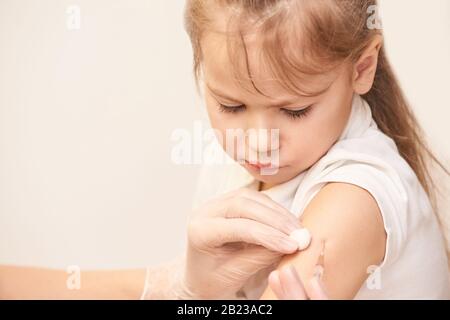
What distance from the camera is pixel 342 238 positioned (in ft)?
3.20

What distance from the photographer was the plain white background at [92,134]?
1.39 metres

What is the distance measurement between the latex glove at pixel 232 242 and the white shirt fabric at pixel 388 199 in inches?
2.9

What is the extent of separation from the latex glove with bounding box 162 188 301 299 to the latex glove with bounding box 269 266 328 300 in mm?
78

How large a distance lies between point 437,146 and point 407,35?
0.22 meters

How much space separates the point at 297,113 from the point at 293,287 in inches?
11.2

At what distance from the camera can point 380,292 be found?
44.6 inches

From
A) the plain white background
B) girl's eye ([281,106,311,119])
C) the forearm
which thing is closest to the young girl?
girl's eye ([281,106,311,119])

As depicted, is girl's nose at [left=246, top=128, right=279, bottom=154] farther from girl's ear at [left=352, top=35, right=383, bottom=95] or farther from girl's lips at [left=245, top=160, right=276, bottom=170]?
girl's ear at [left=352, top=35, right=383, bottom=95]

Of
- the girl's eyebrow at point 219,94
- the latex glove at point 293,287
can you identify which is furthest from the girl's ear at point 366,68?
the latex glove at point 293,287

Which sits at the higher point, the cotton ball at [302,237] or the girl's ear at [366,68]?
the girl's ear at [366,68]

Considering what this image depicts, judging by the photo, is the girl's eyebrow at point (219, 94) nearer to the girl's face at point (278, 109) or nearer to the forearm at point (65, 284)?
the girl's face at point (278, 109)

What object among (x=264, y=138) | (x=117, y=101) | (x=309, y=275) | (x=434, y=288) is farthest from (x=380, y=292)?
(x=117, y=101)

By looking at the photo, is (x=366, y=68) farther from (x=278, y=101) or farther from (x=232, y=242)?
(x=232, y=242)

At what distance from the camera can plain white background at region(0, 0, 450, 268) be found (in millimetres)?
1389
